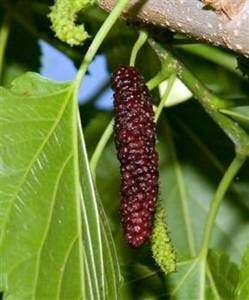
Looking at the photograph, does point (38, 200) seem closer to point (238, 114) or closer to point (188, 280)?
point (238, 114)

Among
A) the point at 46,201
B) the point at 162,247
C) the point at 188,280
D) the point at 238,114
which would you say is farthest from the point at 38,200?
the point at 188,280

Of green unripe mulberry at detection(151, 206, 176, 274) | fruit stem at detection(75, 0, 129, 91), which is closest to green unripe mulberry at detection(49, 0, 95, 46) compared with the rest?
fruit stem at detection(75, 0, 129, 91)

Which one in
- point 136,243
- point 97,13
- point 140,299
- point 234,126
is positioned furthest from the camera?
point 97,13

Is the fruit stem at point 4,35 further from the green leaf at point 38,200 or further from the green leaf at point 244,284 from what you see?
the green leaf at point 244,284

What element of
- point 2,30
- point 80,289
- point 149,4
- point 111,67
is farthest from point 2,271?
point 111,67

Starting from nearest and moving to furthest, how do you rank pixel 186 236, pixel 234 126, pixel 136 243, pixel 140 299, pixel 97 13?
1. pixel 136 243
2. pixel 234 126
3. pixel 140 299
4. pixel 97 13
5. pixel 186 236

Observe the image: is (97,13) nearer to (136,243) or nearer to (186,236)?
(186,236)

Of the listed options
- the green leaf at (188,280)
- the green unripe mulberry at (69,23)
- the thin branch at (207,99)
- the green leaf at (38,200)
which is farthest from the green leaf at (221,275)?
the green unripe mulberry at (69,23)

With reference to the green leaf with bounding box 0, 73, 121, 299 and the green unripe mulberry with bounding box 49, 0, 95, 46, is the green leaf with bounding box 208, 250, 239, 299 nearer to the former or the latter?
the green leaf with bounding box 0, 73, 121, 299
